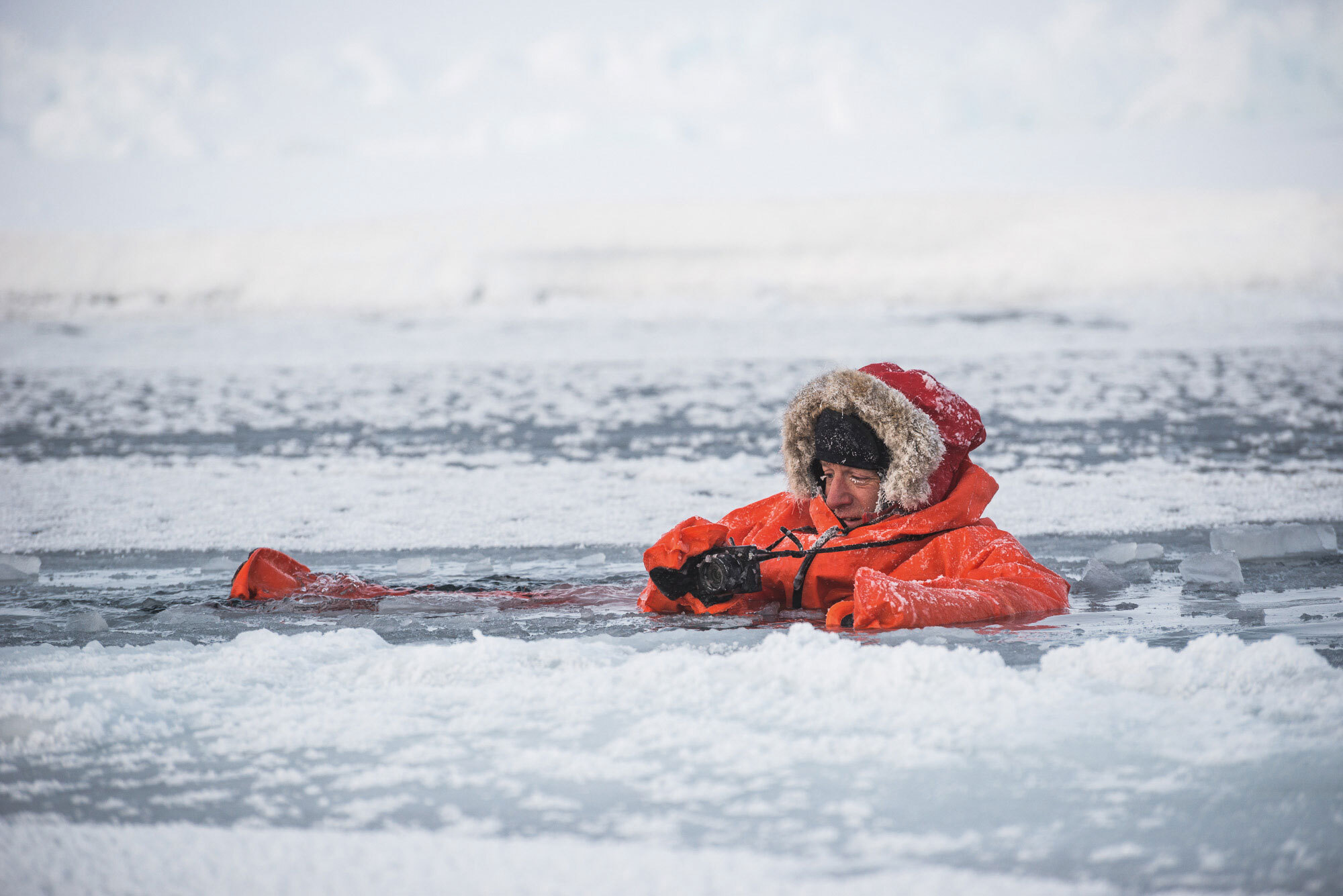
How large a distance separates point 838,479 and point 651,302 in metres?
27.3

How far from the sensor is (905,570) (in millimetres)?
3252

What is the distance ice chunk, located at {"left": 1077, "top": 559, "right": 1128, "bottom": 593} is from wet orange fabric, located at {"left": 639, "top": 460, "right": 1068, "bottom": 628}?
1.67 feet

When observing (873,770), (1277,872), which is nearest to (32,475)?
(873,770)

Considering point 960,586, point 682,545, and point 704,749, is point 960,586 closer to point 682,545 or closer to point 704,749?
point 682,545

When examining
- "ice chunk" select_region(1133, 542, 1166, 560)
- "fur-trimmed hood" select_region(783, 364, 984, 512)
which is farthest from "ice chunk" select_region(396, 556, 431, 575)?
"ice chunk" select_region(1133, 542, 1166, 560)

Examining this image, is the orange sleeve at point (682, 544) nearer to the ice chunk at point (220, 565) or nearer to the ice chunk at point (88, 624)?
the ice chunk at point (88, 624)

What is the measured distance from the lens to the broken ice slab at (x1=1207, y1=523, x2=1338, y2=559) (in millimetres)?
4137

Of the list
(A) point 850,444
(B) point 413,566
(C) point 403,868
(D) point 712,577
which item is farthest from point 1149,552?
(C) point 403,868

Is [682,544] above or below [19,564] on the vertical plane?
above

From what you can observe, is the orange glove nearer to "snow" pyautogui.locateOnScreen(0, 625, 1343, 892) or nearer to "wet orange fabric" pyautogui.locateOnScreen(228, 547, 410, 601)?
"snow" pyautogui.locateOnScreen(0, 625, 1343, 892)

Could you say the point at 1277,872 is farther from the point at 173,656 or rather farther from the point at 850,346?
the point at 850,346

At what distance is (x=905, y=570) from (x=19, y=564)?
3.27 metres

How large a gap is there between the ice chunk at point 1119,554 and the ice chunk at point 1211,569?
325 mm

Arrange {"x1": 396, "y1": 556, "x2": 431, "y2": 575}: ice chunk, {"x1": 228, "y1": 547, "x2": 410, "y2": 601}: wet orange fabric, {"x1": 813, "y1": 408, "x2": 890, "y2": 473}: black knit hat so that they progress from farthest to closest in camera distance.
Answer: {"x1": 396, "y1": 556, "x2": 431, "y2": 575}: ice chunk < {"x1": 228, "y1": 547, "x2": 410, "y2": 601}: wet orange fabric < {"x1": 813, "y1": 408, "x2": 890, "y2": 473}: black knit hat
